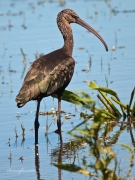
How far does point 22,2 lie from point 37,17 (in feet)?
13.3

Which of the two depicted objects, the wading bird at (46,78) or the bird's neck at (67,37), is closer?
the wading bird at (46,78)

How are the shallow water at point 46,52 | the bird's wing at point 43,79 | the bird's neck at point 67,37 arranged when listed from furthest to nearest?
the bird's neck at point 67,37 < the bird's wing at point 43,79 < the shallow water at point 46,52

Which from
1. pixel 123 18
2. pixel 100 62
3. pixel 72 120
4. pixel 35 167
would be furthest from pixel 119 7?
pixel 35 167

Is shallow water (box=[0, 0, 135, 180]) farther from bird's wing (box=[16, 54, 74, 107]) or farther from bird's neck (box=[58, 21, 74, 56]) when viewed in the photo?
bird's neck (box=[58, 21, 74, 56])

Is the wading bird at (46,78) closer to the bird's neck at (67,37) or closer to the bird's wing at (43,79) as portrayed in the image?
the bird's wing at (43,79)

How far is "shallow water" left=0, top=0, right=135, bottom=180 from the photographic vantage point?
26.6 ft

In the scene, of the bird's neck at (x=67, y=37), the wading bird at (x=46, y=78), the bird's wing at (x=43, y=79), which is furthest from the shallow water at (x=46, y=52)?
the bird's neck at (x=67, y=37)

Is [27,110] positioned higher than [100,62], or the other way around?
[100,62]

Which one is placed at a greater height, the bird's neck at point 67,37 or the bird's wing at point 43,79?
the bird's neck at point 67,37

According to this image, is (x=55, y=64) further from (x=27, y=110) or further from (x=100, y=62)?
(x=100, y=62)

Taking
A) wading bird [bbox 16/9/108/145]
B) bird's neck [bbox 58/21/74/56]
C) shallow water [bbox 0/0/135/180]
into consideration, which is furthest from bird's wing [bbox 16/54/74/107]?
shallow water [bbox 0/0/135/180]

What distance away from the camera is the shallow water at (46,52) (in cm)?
811

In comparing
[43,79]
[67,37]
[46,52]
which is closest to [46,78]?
[43,79]

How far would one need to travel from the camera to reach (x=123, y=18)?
18406 millimetres
